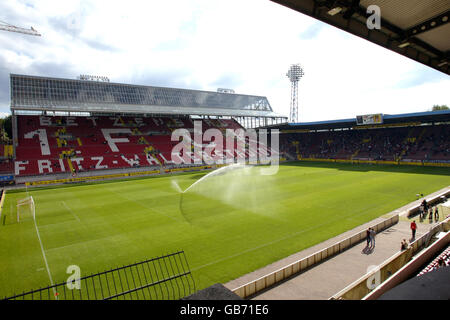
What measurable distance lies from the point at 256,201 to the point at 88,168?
3043 centimetres

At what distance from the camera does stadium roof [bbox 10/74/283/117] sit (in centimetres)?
4369

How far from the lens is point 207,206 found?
21531 millimetres

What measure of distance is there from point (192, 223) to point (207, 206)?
4090 millimetres

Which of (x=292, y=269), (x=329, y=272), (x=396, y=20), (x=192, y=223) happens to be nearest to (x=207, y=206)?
(x=192, y=223)

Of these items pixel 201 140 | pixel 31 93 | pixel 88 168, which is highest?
pixel 31 93

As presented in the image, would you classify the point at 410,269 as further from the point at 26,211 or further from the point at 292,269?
the point at 26,211

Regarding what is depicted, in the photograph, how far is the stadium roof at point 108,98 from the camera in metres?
43.7

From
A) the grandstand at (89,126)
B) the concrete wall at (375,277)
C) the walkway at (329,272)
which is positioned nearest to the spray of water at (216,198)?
the walkway at (329,272)

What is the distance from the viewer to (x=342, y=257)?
1202 cm

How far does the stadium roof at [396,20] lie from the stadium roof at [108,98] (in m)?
46.2

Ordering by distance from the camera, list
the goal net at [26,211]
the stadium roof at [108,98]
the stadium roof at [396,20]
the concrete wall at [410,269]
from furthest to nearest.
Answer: the stadium roof at [108,98], the goal net at [26,211], the concrete wall at [410,269], the stadium roof at [396,20]

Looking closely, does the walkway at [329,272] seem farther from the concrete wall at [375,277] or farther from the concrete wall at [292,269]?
the concrete wall at [375,277]
